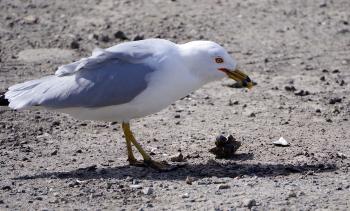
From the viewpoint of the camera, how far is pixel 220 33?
44.2ft

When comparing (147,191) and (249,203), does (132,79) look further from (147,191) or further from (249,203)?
(249,203)

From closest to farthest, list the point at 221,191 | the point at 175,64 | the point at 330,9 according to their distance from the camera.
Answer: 1. the point at 221,191
2. the point at 175,64
3. the point at 330,9

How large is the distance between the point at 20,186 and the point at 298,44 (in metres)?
6.11

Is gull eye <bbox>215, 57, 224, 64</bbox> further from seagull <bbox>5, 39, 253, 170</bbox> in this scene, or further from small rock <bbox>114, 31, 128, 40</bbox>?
small rock <bbox>114, 31, 128, 40</bbox>

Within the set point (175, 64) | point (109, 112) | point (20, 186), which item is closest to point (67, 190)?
point (20, 186)

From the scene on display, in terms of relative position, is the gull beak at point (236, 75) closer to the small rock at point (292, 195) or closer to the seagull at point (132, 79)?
the seagull at point (132, 79)

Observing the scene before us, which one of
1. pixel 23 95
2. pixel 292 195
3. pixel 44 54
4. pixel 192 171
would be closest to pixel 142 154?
pixel 192 171

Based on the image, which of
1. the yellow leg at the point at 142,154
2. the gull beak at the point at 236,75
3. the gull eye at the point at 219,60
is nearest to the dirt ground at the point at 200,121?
the yellow leg at the point at 142,154

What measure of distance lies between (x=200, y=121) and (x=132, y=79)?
2007 millimetres

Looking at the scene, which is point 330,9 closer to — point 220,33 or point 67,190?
point 220,33

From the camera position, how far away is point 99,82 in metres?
8.55

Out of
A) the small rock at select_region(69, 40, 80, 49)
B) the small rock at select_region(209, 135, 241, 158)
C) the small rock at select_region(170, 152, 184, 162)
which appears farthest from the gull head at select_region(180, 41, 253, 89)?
the small rock at select_region(69, 40, 80, 49)

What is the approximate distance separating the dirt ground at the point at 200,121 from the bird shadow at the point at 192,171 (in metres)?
0.02

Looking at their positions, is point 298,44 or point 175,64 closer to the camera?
point 175,64
